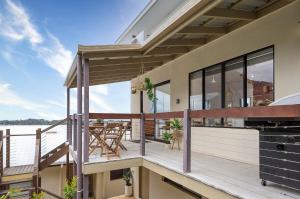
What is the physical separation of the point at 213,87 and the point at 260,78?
5.09 feet

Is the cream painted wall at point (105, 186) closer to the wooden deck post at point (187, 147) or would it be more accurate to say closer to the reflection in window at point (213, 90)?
the reflection in window at point (213, 90)

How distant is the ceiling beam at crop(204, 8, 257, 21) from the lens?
441 cm

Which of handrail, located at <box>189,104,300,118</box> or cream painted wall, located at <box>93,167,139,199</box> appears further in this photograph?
cream painted wall, located at <box>93,167,139,199</box>

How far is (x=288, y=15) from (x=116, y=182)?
10.8 m

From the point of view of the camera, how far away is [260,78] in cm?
505

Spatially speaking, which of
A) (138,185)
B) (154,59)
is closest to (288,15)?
(154,59)

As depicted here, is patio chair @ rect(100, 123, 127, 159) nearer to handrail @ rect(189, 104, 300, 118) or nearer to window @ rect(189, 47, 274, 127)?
window @ rect(189, 47, 274, 127)

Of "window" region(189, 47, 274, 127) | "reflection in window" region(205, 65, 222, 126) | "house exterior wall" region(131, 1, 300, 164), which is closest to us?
"house exterior wall" region(131, 1, 300, 164)

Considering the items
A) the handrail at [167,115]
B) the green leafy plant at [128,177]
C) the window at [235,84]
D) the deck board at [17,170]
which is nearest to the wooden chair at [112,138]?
the handrail at [167,115]

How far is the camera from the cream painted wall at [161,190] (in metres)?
7.11

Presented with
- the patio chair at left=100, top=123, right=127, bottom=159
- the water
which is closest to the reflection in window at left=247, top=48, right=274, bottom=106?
the patio chair at left=100, top=123, right=127, bottom=159

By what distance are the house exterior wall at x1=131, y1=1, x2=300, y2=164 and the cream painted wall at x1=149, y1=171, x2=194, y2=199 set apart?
4.70ft

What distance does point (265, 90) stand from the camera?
4.89 metres

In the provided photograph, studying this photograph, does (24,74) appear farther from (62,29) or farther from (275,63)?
(275,63)
